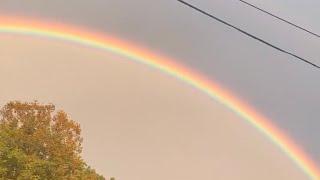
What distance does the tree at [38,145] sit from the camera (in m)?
16.0

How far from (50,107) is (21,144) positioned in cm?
199

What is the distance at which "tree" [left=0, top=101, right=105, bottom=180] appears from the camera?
52.4ft

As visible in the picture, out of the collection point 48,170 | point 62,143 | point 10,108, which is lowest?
point 48,170

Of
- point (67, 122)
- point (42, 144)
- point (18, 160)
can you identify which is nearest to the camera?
point (18, 160)

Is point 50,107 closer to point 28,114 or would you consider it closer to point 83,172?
point 28,114

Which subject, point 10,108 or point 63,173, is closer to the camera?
point 63,173

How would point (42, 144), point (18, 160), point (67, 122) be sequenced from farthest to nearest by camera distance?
point (67, 122)
point (42, 144)
point (18, 160)

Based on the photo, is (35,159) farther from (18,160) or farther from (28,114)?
(28,114)

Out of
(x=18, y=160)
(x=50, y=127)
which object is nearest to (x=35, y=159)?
(x=18, y=160)

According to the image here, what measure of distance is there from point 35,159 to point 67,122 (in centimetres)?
241

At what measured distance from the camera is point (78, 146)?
18.1m

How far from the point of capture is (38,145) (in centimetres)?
1694

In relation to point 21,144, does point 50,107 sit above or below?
above

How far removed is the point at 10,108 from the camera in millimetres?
17969
